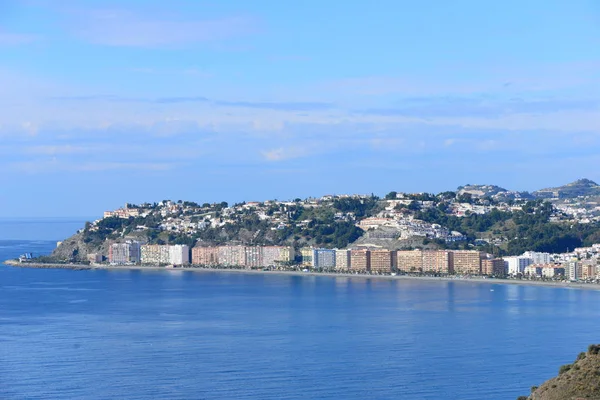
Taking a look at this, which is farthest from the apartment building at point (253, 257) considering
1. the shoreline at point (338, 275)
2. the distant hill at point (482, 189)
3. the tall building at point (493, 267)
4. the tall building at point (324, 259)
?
the distant hill at point (482, 189)

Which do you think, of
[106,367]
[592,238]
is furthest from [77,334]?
[592,238]

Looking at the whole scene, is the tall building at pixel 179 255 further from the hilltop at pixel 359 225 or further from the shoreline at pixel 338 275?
the hilltop at pixel 359 225

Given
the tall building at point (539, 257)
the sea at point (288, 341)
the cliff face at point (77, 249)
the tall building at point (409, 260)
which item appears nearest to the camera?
the sea at point (288, 341)

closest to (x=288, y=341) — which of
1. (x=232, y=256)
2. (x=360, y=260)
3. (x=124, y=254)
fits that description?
(x=360, y=260)

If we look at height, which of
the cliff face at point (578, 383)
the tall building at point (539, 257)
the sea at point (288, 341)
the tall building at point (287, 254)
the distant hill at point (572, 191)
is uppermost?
the distant hill at point (572, 191)

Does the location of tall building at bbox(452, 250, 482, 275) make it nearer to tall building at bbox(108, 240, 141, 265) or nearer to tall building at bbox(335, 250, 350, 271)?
tall building at bbox(335, 250, 350, 271)

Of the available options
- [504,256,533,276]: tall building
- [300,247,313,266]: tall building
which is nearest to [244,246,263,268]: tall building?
[300,247,313,266]: tall building

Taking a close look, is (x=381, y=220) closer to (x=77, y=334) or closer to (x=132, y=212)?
(x=132, y=212)
